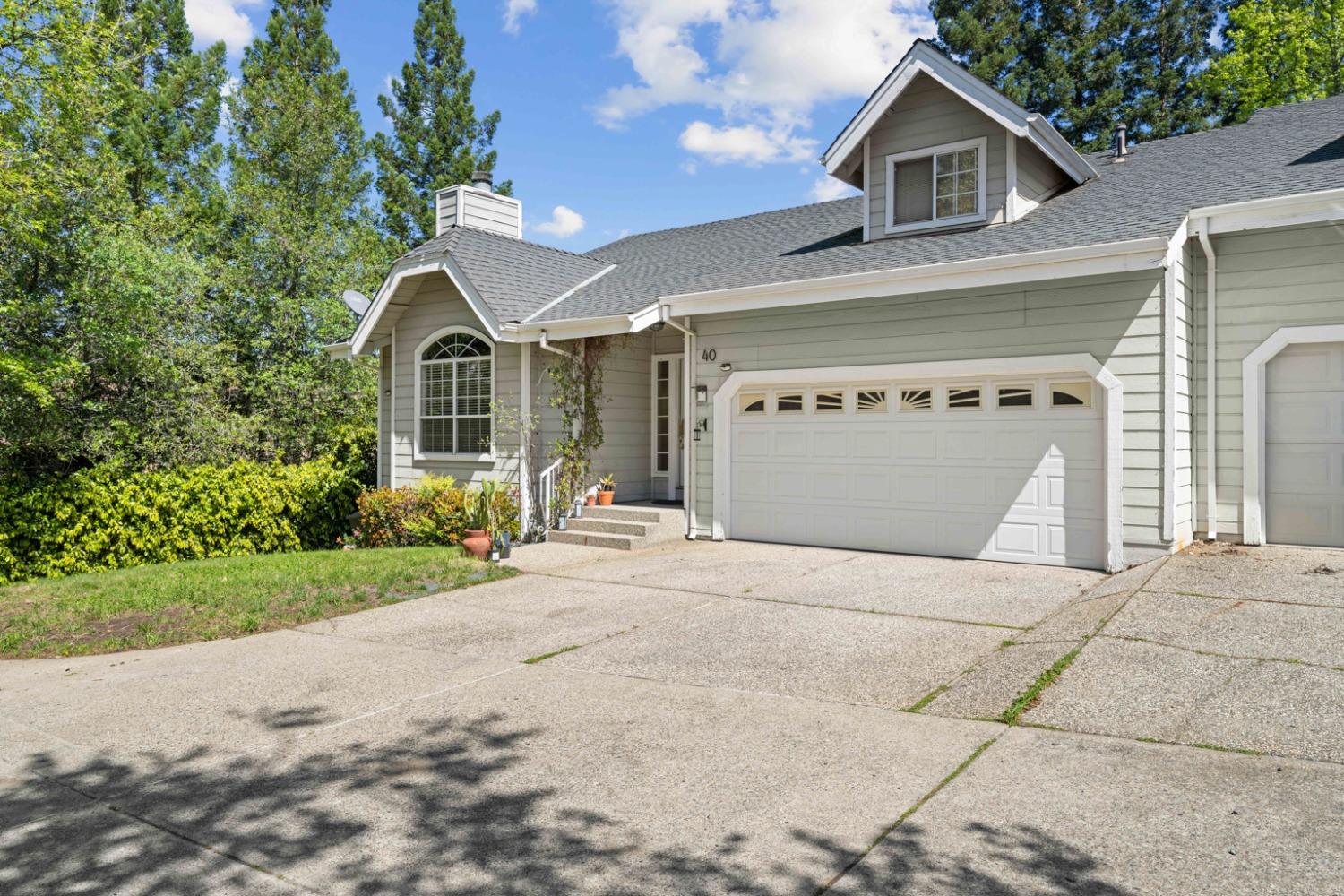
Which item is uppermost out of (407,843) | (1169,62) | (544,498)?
(1169,62)

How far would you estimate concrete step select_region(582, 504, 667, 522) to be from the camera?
11820 millimetres

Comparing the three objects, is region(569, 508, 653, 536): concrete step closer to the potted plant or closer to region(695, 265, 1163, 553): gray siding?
region(695, 265, 1163, 553): gray siding

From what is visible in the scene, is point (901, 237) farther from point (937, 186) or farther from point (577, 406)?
point (577, 406)

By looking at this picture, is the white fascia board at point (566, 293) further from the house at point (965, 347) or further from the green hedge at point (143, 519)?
the green hedge at point (143, 519)

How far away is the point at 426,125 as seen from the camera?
28.9 meters

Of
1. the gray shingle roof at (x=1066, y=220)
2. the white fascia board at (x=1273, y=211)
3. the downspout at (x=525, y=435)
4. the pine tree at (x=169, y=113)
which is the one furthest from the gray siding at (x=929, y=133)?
the pine tree at (x=169, y=113)

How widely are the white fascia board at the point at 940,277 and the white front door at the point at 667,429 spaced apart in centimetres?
232

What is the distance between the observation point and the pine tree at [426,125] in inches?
1125

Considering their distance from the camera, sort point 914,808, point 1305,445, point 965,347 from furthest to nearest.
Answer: point 965,347 < point 1305,445 < point 914,808

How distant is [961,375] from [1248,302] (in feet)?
9.07

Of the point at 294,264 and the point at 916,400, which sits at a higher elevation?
the point at 294,264

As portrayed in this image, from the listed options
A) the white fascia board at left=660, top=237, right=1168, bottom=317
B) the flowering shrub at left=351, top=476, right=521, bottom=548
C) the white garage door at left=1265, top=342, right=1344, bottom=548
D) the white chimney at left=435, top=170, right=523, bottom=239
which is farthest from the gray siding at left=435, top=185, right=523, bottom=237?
the white garage door at left=1265, top=342, right=1344, bottom=548

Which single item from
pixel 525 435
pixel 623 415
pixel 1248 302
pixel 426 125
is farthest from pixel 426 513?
pixel 426 125

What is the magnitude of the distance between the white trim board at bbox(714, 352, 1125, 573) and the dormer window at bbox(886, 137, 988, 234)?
2331mm
